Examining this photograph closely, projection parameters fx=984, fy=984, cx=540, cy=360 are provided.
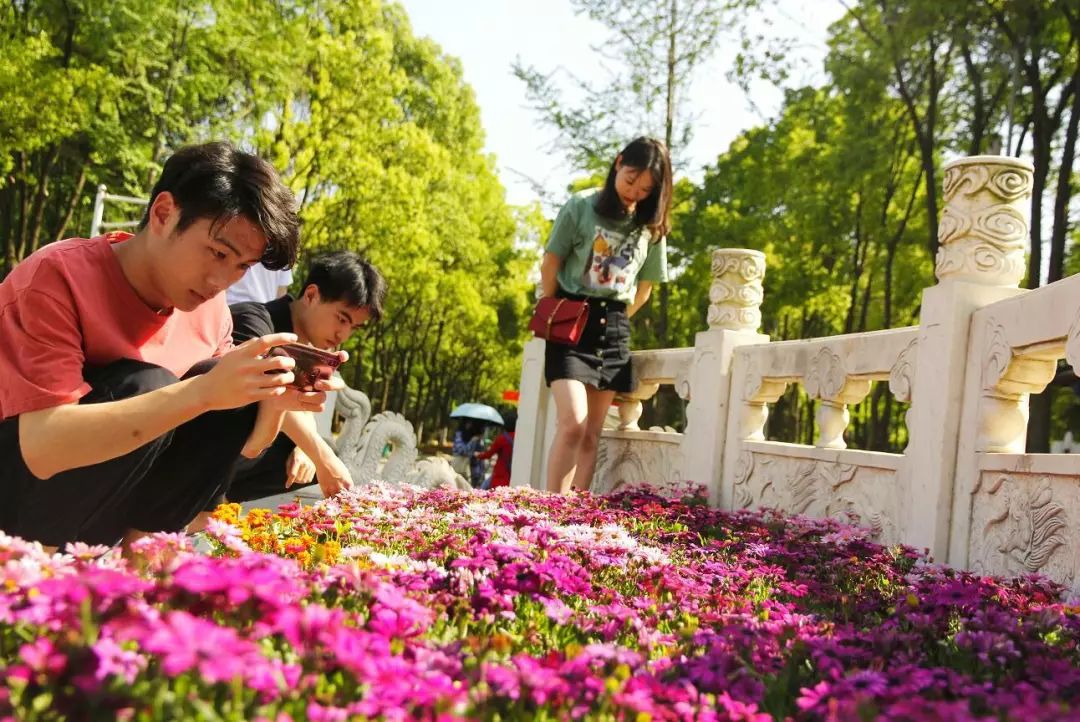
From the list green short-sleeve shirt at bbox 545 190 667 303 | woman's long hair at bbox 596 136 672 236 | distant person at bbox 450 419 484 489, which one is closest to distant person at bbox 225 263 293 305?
green short-sleeve shirt at bbox 545 190 667 303

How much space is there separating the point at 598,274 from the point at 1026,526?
3.52m

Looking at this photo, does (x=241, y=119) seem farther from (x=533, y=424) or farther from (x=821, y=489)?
(x=821, y=489)

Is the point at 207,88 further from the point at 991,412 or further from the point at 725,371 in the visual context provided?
the point at 991,412

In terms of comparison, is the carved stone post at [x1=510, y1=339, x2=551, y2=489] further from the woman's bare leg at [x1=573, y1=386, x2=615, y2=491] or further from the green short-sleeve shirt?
the green short-sleeve shirt

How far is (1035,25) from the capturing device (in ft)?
48.5

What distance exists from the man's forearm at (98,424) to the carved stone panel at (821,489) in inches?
151

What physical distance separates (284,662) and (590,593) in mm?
1271

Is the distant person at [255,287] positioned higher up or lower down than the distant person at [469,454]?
higher up

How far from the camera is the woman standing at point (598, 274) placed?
6738 mm

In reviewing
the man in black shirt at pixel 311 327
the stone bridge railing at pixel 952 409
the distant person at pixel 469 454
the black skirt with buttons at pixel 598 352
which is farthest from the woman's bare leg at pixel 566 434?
the distant person at pixel 469 454

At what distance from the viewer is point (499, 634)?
7.33ft

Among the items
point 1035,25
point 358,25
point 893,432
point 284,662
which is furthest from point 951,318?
point 893,432

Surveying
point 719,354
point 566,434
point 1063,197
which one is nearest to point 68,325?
point 566,434

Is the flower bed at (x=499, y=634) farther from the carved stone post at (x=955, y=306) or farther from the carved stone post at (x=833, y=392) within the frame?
the carved stone post at (x=833, y=392)
